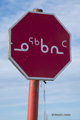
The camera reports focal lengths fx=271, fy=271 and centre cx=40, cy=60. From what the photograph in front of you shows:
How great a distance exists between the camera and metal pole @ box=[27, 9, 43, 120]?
3.57 metres

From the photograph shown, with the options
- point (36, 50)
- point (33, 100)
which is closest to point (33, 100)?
point (33, 100)

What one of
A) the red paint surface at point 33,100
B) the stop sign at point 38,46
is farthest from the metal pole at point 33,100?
the stop sign at point 38,46

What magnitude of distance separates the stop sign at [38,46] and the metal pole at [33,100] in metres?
0.18

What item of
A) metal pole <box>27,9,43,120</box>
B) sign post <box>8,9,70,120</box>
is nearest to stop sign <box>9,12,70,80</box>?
sign post <box>8,9,70,120</box>

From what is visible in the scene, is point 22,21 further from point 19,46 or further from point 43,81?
point 43,81

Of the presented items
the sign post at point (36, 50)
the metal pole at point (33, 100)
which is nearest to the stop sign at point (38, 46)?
the sign post at point (36, 50)

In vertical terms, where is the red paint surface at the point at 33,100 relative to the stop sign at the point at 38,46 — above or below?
below

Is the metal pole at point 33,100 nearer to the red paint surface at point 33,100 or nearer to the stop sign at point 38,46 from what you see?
the red paint surface at point 33,100

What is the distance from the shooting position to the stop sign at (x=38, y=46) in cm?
354

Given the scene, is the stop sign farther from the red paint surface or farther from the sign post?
the red paint surface

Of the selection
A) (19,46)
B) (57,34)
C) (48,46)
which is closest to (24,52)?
(19,46)

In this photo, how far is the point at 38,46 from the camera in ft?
11.8

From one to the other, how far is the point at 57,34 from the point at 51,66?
475 mm

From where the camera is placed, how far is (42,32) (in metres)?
3.71
